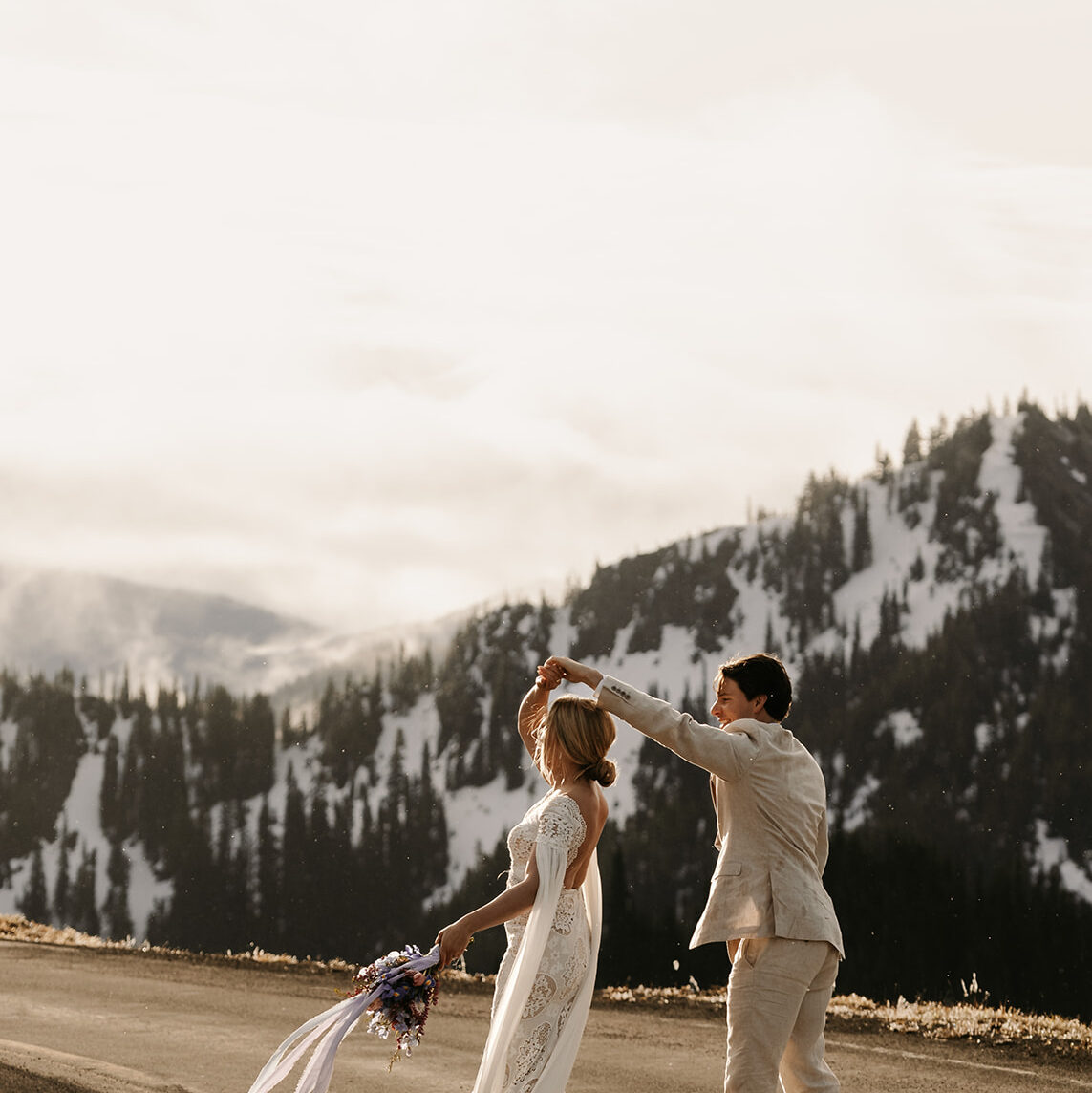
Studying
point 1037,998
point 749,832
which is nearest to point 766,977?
Result: point 749,832

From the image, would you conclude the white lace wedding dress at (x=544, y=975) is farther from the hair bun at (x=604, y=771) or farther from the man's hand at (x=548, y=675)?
the man's hand at (x=548, y=675)

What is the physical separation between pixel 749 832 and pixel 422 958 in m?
1.47

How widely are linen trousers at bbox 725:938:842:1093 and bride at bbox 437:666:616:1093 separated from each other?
2.40 feet

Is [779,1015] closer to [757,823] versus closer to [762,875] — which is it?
[762,875]

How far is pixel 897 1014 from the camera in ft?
41.7

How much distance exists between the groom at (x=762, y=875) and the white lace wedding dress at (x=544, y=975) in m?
0.58

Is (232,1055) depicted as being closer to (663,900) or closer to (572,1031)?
(572,1031)

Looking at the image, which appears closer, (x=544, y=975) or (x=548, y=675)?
(x=544, y=975)

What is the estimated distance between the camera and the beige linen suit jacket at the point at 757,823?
5.65m

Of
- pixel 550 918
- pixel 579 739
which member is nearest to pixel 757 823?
pixel 579 739

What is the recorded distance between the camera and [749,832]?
586 centimetres

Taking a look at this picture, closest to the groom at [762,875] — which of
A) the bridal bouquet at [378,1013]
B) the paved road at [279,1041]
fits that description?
the bridal bouquet at [378,1013]

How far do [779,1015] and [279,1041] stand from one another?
602cm

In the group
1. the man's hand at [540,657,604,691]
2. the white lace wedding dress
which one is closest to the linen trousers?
the white lace wedding dress
